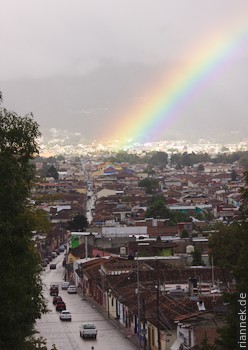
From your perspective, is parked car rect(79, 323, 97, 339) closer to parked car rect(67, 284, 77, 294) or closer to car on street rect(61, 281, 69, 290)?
parked car rect(67, 284, 77, 294)

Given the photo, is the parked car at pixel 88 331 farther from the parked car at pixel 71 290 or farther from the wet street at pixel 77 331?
the parked car at pixel 71 290

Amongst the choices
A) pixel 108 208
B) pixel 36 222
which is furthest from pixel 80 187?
pixel 36 222

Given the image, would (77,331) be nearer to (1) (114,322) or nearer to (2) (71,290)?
(1) (114,322)

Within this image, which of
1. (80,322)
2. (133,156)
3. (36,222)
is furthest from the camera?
(133,156)

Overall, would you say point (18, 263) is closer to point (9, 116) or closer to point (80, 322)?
point (9, 116)

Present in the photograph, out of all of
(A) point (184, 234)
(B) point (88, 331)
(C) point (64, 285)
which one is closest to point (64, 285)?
(C) point (64, 285)
